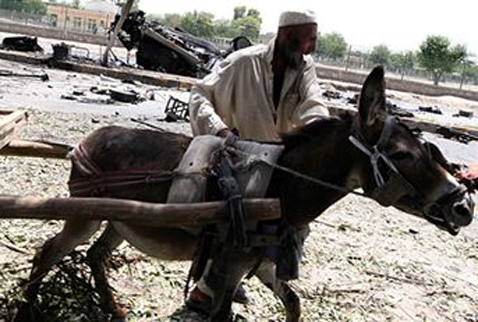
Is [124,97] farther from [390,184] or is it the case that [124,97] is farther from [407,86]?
[407,86]

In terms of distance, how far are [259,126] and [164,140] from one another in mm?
730

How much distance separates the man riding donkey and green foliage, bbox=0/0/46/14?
322ft

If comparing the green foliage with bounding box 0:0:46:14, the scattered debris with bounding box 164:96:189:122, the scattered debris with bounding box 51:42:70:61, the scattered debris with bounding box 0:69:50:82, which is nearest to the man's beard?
the scattered debris with bounding box 164:96:189:122

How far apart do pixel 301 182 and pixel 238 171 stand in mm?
365

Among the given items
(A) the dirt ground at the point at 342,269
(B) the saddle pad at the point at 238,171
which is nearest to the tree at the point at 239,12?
(A) the dirt ground at the point at 342,269

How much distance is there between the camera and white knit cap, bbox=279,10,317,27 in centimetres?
387

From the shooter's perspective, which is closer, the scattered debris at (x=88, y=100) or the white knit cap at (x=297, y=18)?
the white knit cap at (x=297, y=18)

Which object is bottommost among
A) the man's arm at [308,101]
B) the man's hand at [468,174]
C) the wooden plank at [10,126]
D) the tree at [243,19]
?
the wooden plank at [10,126]

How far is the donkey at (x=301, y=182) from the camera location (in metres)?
3.11

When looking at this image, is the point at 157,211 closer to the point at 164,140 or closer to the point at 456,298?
the point at 164,140

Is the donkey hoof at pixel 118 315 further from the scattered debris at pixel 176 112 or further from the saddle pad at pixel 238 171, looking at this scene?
the scattered debris at pixel 176 112

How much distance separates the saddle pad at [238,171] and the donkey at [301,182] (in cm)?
7

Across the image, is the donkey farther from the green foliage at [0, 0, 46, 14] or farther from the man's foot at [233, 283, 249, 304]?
the green foliage at [0, 0, 46, 14]

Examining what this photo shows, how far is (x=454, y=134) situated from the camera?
18000 mm
